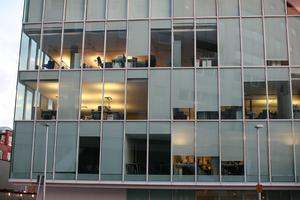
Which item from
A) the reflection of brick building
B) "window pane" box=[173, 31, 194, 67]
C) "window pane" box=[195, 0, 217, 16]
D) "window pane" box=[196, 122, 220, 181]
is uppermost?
"window pane" box=[195, 0, 217, 16]

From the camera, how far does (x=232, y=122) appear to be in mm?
28172

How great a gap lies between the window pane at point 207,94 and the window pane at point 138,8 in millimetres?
5433

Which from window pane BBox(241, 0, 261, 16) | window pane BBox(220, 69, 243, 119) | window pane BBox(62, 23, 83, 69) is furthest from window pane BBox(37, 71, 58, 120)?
window pane BBox(241, 0, 261, 16)

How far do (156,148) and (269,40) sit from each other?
9.85 metres

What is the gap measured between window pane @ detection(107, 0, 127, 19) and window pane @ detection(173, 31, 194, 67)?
12.6ft

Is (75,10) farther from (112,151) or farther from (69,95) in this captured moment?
(112,151)

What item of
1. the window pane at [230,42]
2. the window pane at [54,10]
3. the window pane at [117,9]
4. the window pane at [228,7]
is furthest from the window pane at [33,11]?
the window pane at [230,42]

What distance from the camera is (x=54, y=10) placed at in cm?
3150

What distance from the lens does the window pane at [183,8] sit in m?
30.2

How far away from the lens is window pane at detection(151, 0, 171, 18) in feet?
99.7

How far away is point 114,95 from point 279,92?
10.3 m

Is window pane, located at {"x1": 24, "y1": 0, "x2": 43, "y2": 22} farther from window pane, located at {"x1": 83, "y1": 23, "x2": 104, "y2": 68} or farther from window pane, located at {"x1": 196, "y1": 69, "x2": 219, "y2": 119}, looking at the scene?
window pane, located at {"x1": 196, "y1": 69, "x2": 219, "y2": 119}

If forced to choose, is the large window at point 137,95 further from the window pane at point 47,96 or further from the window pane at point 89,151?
the window pane at point 47,96

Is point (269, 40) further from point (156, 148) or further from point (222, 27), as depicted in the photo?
point (156, 148)
